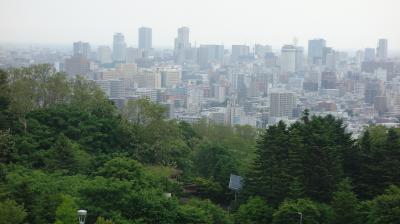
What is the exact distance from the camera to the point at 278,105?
39656 mm

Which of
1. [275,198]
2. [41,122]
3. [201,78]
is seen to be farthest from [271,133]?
[201,78]

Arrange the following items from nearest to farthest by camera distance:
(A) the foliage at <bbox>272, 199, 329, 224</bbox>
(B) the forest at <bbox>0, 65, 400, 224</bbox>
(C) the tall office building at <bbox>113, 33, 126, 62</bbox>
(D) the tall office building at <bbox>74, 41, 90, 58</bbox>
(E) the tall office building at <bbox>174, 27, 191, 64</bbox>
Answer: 1. (B) the forest at <bbox>0, 65, 400, 224</bbox>
2. (A) the foliage at <bbox>272, 199, 329, 224</bbox>
3. (D) the tall office building at <bbox>74, 41, 90, 58</bbox>
4. (C) the tall office building at <bbox>113, 33, 126, 62</bbox>
5. (E) the tall office building at <bbox>174, 27, 191, 64</bbox>

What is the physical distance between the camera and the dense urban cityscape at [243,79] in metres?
39.1

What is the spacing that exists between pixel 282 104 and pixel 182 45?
3154 centimetres

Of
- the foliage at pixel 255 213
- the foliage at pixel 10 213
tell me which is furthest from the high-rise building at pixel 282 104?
the foliage at pixel 10 213

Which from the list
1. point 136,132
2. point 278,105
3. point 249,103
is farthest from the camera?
→ point 249,103

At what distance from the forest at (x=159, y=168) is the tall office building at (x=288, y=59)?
51.2 m

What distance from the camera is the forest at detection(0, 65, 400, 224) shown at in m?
6.47

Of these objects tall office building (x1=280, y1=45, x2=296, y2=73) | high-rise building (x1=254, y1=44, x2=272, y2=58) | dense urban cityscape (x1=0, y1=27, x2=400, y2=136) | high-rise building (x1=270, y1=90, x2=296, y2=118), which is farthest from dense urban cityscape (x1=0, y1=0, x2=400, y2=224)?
high-rise building (x1=254, y1=44, x2=272, y2=58)

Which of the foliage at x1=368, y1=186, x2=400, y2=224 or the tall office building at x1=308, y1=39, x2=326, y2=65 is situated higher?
the tall office building at x1=308, y1=39, x2=326, y2=65

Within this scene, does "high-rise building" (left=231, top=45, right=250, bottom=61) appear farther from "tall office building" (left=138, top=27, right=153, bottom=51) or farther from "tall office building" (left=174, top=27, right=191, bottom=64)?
"tall office building" (left=138, top=27, right=153, bottom=51)

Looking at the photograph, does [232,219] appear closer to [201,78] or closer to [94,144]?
[94,144]

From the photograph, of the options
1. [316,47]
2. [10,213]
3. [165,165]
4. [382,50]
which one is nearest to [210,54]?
[316,47]

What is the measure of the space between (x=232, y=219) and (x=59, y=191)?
6.75ft
